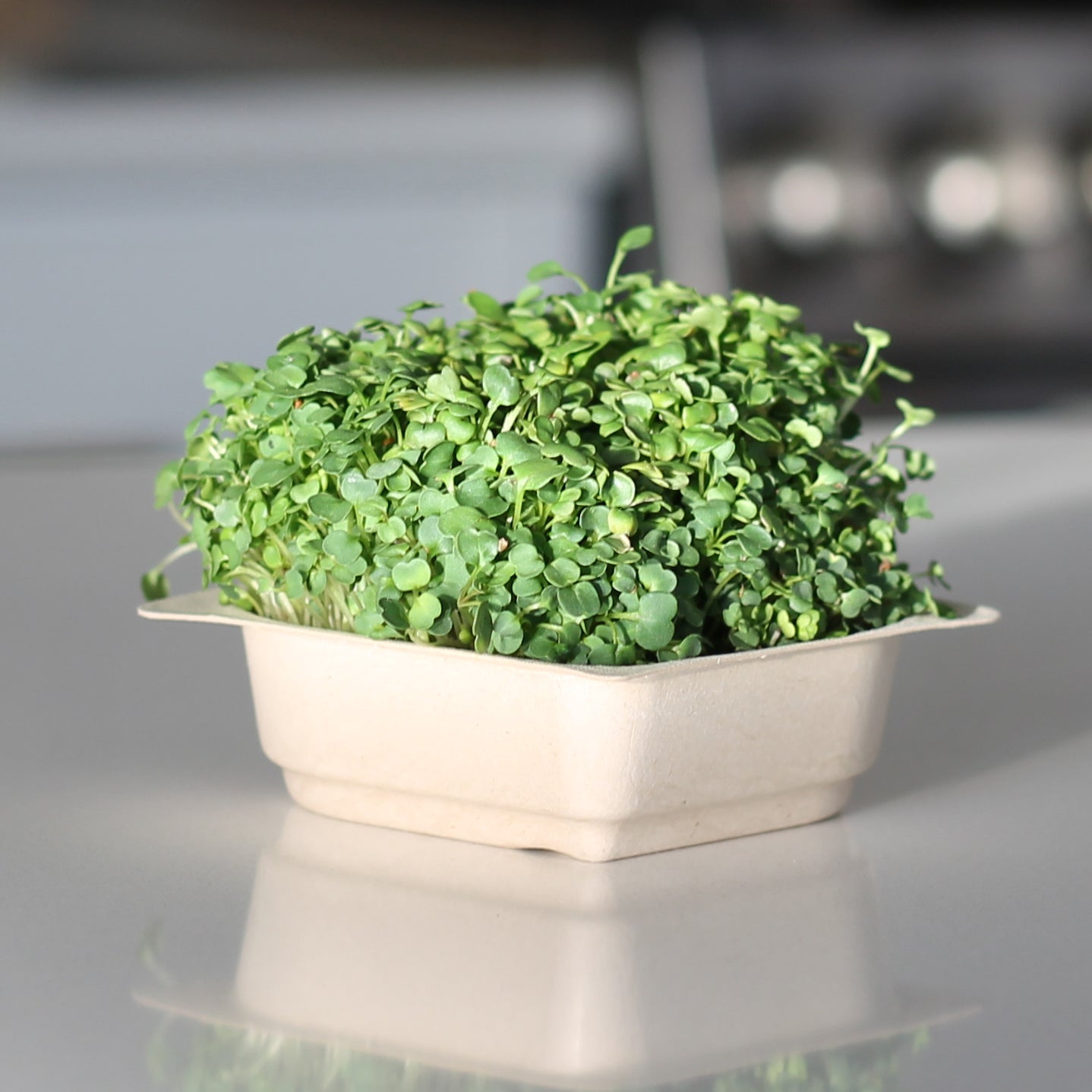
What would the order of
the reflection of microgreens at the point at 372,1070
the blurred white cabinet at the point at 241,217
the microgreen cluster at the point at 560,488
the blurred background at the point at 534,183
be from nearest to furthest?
1. the reflection of microgreens at the point at 372,1070
2. the microgreen cluster at the point at 560,488
3. the blurred background at the point at 534,183
4. the blurred white cabinet at the point at 241,217

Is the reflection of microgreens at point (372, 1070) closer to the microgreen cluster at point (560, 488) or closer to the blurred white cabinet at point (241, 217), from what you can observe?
the microgreen cluster at point (560, 488)

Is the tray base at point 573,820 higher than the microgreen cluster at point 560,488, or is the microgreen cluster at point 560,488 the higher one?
the microgreen cluster at point 560,488

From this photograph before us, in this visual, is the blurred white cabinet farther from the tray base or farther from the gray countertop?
the tray base

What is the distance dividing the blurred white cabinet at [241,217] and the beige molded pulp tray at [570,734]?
2.89m

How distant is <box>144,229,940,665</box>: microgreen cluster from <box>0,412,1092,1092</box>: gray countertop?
11 cm

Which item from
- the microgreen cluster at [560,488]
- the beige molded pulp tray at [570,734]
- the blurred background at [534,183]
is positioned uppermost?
the blurred background at [534,183]

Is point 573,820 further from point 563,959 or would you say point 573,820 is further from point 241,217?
point 241,217

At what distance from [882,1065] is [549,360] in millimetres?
368

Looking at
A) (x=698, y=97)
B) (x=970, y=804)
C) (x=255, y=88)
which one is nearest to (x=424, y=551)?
(x=970, y=804)

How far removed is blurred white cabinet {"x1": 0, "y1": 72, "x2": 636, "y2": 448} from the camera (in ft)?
11.7

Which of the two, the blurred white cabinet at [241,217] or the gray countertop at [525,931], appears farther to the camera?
the blurred white cabinet at [241,217]

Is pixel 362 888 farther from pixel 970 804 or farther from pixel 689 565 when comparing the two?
pixel 970 804

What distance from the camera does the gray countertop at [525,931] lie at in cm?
49

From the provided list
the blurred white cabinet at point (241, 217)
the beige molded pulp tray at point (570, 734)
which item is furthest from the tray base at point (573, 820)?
the blurred white cabinet at point (241, 217)
